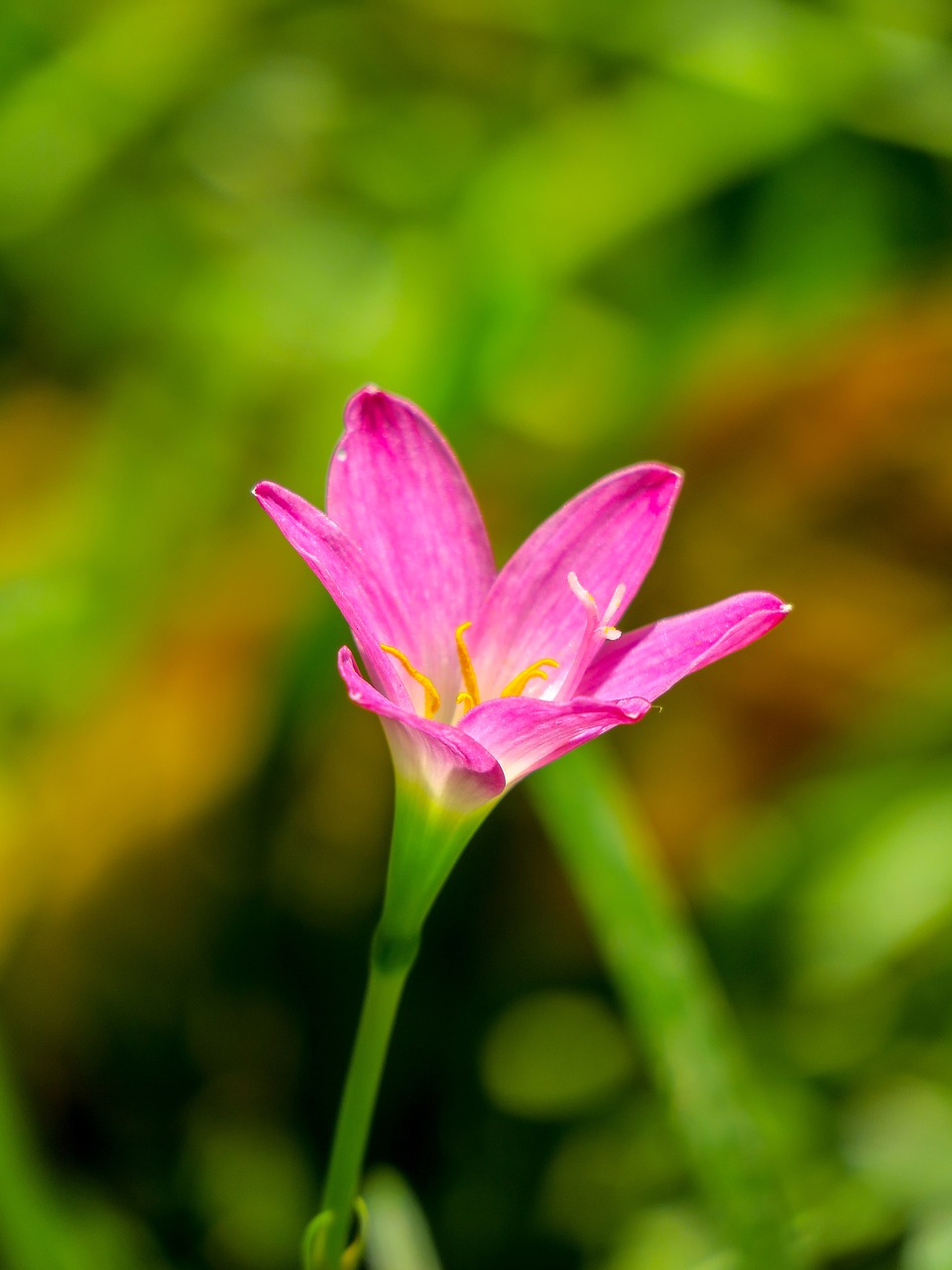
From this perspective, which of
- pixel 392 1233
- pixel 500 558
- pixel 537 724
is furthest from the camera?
pixel 500 558

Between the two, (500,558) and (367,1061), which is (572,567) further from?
(500,558)

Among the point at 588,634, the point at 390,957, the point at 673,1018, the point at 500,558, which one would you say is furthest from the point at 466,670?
the point at 500,558

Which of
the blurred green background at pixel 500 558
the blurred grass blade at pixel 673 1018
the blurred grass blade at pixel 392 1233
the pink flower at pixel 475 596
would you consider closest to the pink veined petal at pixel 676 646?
the pink flower at pixel 475 596

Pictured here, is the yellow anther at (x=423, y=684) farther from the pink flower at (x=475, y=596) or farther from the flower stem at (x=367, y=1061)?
the flower stem at (x=367, y=1061)

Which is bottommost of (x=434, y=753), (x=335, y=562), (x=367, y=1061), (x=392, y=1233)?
(x=392, y=1233)

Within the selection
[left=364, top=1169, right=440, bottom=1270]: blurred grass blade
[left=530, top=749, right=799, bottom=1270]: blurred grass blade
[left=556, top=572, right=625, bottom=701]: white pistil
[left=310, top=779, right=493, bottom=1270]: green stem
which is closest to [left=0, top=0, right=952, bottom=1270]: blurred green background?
[left=530, top=749, right=799, bottom=1270]: blurred grass blade

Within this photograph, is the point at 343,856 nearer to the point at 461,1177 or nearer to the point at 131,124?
the point at 461,1177

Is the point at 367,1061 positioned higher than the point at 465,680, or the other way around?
the point at 465,680

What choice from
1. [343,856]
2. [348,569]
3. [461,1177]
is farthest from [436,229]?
[348,569]
